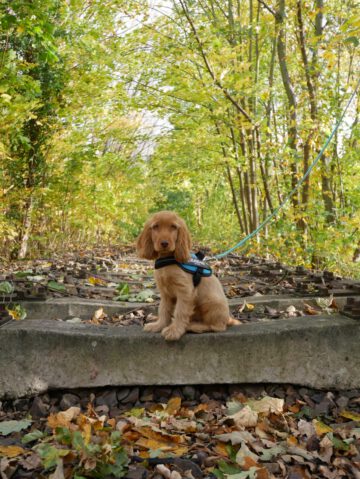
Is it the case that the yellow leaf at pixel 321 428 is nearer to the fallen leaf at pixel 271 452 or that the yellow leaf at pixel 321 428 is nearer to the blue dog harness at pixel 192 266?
the fallen leaf at pixel 271 452

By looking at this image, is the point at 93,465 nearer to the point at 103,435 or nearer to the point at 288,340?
the point at 103,435

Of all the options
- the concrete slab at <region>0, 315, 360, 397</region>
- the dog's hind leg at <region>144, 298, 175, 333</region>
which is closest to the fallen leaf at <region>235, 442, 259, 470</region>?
the concrete slab at <region>0, 315, 360, 397</region>

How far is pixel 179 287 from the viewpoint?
302 centimetres

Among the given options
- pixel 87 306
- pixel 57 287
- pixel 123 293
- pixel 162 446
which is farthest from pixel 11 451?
pixel 123 293

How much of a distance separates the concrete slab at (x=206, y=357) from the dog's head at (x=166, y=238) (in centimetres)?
60

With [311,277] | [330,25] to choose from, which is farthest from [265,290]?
[330,25]

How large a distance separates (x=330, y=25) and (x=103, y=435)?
8.20 m

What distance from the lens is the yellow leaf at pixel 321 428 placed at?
239 centimetres

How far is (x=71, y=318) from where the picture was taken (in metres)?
4.25

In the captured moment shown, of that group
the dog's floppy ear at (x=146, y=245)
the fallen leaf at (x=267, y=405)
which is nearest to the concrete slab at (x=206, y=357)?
the fallen leaf at (x=267, y=405)

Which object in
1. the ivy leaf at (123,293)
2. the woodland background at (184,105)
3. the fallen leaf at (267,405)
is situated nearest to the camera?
the fallen leaf at (267,405)

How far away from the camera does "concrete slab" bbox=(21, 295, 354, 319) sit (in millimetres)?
4203

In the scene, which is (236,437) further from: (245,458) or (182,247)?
(182,247)

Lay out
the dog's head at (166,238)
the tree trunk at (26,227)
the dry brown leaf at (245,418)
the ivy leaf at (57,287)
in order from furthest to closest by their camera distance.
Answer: the tree trunk at (26,227), the ivy leaf at (57,287), the dog's head at (166,238), the dry brown leaf at (245,418)
